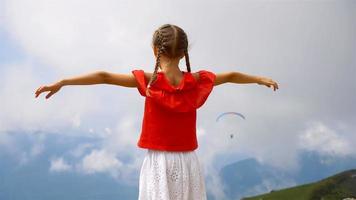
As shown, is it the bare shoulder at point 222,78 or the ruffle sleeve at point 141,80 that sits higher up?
the bare shoulder at point 222,78

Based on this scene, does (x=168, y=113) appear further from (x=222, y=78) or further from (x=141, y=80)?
(x=222, y=78)

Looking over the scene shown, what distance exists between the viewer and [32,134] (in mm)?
3643

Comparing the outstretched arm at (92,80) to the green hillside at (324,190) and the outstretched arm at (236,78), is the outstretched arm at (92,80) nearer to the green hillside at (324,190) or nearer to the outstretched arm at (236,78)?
the outstretched arm at (236,78)

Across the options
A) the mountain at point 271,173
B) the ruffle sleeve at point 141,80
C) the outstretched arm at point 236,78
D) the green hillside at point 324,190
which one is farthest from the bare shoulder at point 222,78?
the green hillside at point 324,190

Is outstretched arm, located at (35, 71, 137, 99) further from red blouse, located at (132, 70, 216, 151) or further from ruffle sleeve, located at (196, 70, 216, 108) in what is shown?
ruffle sleeve, located at (196, 70, 216, 108)

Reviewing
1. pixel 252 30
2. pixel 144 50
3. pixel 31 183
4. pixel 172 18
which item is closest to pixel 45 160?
pixel 31 183

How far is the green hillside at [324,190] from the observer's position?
3.90m

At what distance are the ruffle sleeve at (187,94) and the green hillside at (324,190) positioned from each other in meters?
2.12

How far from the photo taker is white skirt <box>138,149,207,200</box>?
175cm

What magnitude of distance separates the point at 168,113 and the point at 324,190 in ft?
7.97

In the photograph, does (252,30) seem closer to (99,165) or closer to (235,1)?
(235,1)

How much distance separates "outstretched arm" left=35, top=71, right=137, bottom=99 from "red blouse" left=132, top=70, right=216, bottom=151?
3 centimetres

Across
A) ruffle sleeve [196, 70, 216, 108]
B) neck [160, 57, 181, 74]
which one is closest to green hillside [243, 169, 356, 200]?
ruffle sleeve [196, 70, 216, 108]

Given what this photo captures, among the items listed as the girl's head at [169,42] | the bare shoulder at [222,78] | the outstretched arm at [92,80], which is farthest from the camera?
the bare shoulder at [222,78]
